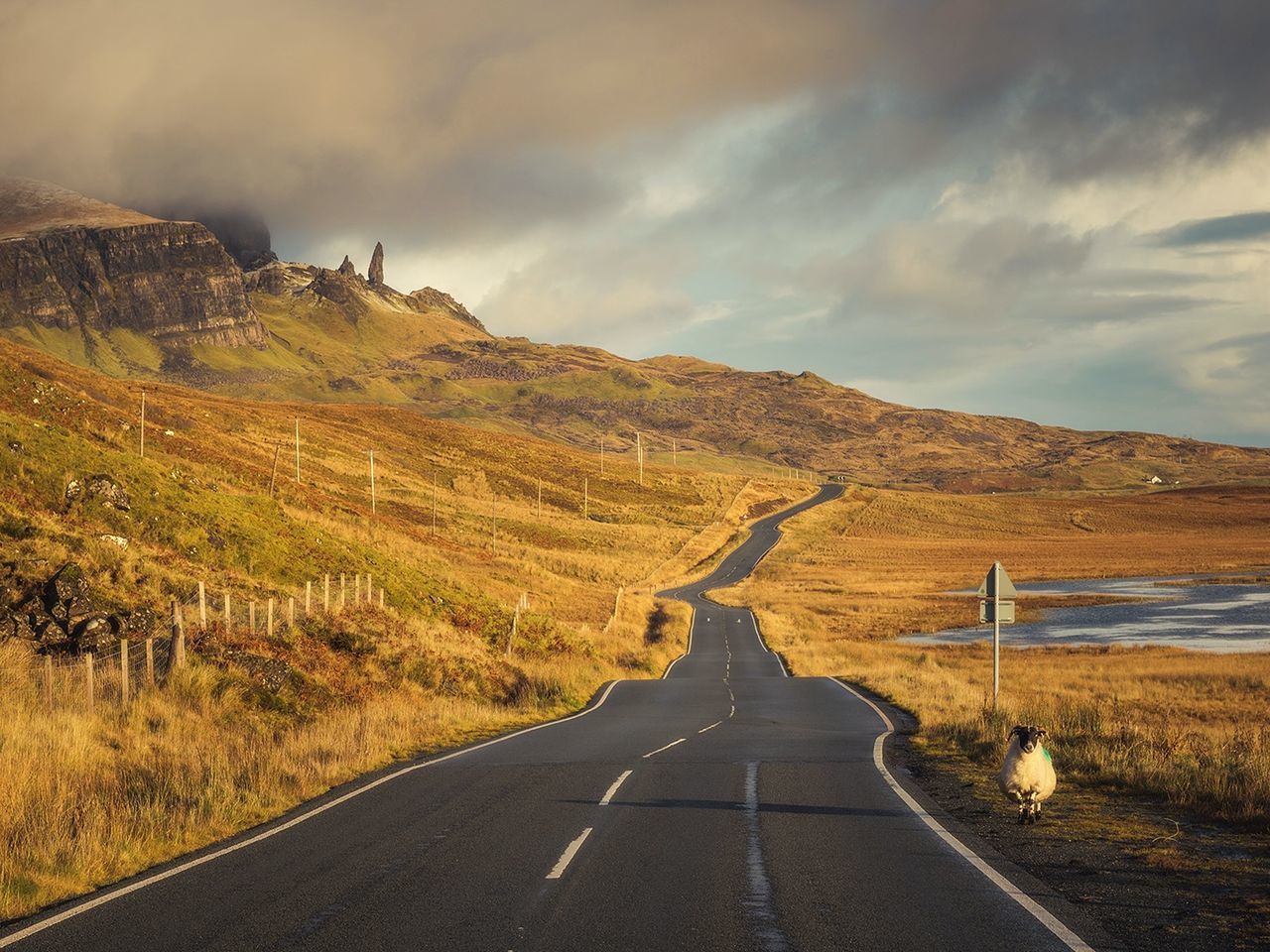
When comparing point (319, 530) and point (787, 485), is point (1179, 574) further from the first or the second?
point (787, 485)

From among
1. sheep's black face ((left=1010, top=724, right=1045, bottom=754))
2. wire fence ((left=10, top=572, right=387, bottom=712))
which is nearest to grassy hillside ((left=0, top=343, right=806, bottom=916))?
wire fence ((left=10, top=572, right=387, bottom=712))

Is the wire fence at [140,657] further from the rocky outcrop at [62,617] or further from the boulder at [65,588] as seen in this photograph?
the boulder at [65,588]

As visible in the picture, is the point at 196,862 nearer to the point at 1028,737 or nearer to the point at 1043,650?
the point at 1028,737

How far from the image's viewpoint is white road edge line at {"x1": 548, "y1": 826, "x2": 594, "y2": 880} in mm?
8773

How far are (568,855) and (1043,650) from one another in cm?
4660

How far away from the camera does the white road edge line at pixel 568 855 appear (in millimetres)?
8773

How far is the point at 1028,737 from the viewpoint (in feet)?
35.9

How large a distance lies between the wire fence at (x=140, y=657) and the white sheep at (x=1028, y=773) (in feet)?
44.2

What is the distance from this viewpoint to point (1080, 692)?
34312 millimetres

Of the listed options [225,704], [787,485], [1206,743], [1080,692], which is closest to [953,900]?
[1206,743]

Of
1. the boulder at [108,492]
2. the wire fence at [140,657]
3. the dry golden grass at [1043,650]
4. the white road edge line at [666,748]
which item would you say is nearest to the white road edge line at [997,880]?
the dry golden grass at [1043,650]

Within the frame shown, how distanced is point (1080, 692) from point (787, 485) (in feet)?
484

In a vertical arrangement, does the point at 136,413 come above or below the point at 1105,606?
above

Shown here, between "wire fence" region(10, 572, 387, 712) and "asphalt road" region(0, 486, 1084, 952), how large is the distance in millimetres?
5772
